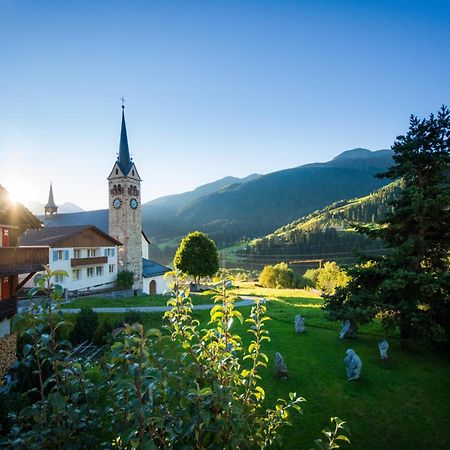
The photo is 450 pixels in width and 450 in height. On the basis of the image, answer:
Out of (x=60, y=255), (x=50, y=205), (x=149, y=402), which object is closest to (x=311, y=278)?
(x=60, y=255)

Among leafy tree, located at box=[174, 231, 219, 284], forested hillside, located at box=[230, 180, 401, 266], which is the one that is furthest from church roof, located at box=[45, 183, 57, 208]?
forested hillside, located at box=[230, 180, 401, 266]

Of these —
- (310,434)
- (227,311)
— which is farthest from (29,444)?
(310,434)

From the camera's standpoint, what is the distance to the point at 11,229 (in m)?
17.4

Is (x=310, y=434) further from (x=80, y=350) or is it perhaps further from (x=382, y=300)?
(x=80, y=350)

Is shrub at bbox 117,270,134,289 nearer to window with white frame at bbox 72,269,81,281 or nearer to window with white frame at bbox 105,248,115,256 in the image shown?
window with white frame at bbox 105,248,115,256

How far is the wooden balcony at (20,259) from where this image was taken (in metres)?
13.7

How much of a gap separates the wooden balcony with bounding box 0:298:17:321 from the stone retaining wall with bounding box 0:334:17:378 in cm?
106

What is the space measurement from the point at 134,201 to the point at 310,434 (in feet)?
151

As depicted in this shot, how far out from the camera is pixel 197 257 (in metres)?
40.8

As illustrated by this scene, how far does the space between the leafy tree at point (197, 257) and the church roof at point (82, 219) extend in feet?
71.6

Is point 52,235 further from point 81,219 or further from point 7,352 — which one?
point 7,352

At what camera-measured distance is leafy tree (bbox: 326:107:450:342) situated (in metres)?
11.6

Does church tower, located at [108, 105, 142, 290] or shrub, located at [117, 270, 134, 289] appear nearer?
shrub, located at [117, 270, 134, 289]

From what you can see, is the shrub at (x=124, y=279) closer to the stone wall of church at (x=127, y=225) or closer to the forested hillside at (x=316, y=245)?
the stone wall of church at (x=127, y=225)
